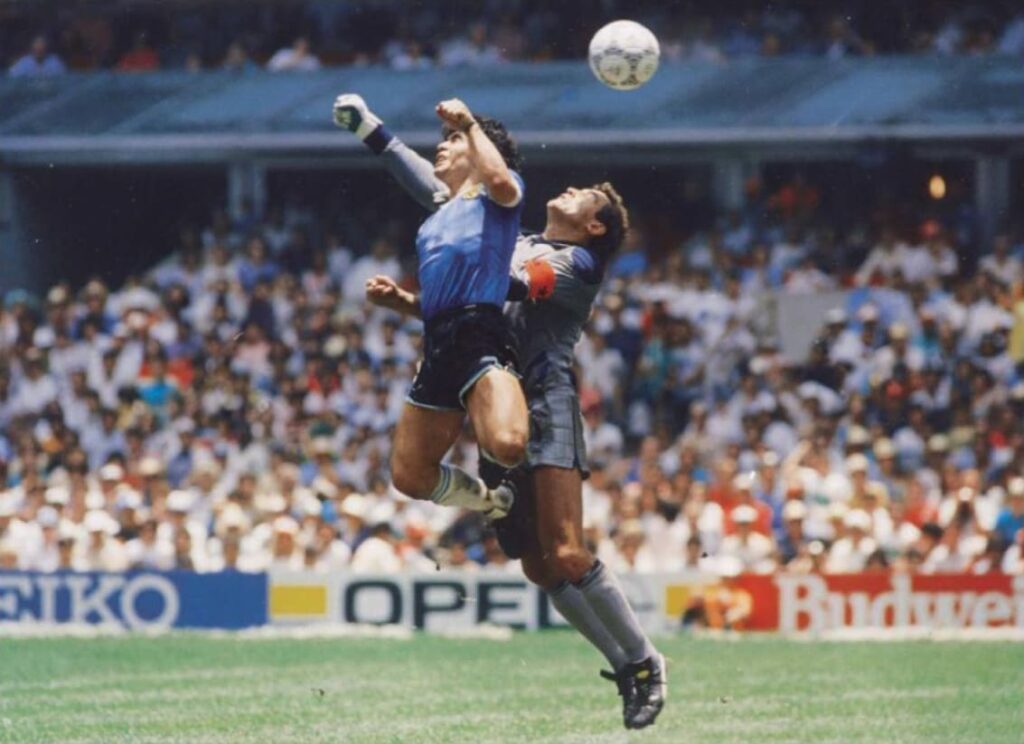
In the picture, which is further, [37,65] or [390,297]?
[37,65]

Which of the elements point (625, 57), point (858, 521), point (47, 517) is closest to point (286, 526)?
point (47, 517)

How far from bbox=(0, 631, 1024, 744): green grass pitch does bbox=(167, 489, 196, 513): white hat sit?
198cm

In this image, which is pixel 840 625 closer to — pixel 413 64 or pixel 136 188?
pixel 413 64

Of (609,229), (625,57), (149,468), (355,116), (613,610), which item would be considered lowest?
(613,610)

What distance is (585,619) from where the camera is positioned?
30.0ft

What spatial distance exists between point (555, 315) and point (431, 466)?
0.85m

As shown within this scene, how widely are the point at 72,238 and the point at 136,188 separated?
954mm

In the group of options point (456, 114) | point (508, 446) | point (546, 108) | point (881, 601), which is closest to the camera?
point (508, 446)

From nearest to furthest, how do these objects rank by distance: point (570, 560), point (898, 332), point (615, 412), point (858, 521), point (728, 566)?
point (570, 560)
point (728, 566)
point (858, 521)
point (898, 332)
point (615, 412)

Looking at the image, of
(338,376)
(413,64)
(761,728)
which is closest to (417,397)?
(761,728)

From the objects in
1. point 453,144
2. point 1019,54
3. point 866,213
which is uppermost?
point 1019,54

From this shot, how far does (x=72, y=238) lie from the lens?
24.7 m

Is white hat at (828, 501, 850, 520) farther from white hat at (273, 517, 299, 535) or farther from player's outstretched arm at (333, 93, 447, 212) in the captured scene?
player's outstretched arm at (333, 93, 447, 212)

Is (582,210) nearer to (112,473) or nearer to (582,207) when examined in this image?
(582,207)
